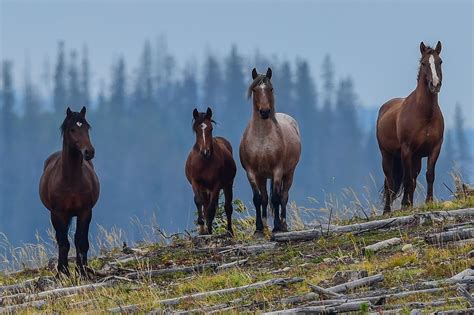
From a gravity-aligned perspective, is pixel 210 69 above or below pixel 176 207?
above

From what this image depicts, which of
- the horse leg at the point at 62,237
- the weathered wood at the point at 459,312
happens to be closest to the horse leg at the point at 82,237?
the horse leg at the point at 62,237

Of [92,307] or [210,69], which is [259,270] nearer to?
[92,307]

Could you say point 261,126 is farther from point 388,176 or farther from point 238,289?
point 238,289

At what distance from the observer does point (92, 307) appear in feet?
50.8

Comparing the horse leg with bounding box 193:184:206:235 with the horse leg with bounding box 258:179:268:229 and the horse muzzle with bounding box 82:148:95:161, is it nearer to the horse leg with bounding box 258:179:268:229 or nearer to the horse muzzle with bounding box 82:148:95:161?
the horse leg with bounding box 258:179:268:229

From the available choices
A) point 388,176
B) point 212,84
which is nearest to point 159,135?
point 212,84

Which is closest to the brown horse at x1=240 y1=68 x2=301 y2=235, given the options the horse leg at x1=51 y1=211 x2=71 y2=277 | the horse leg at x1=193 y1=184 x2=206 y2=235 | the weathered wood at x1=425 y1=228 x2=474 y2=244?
the horse leg at x1=193 y1=184 x2=206 y2=235

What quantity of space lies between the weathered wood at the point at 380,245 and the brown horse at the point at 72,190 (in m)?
3.94

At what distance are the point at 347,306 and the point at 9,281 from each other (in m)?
7.90

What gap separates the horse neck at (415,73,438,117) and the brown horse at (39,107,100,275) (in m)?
5.50

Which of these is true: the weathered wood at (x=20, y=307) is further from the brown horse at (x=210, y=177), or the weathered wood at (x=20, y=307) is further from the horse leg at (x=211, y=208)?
the horse leg at (x=211, y=208)

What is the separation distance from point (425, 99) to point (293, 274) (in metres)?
6.50

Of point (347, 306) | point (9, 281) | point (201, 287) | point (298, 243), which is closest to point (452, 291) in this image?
point (347, 306)

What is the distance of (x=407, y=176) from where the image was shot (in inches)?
880
